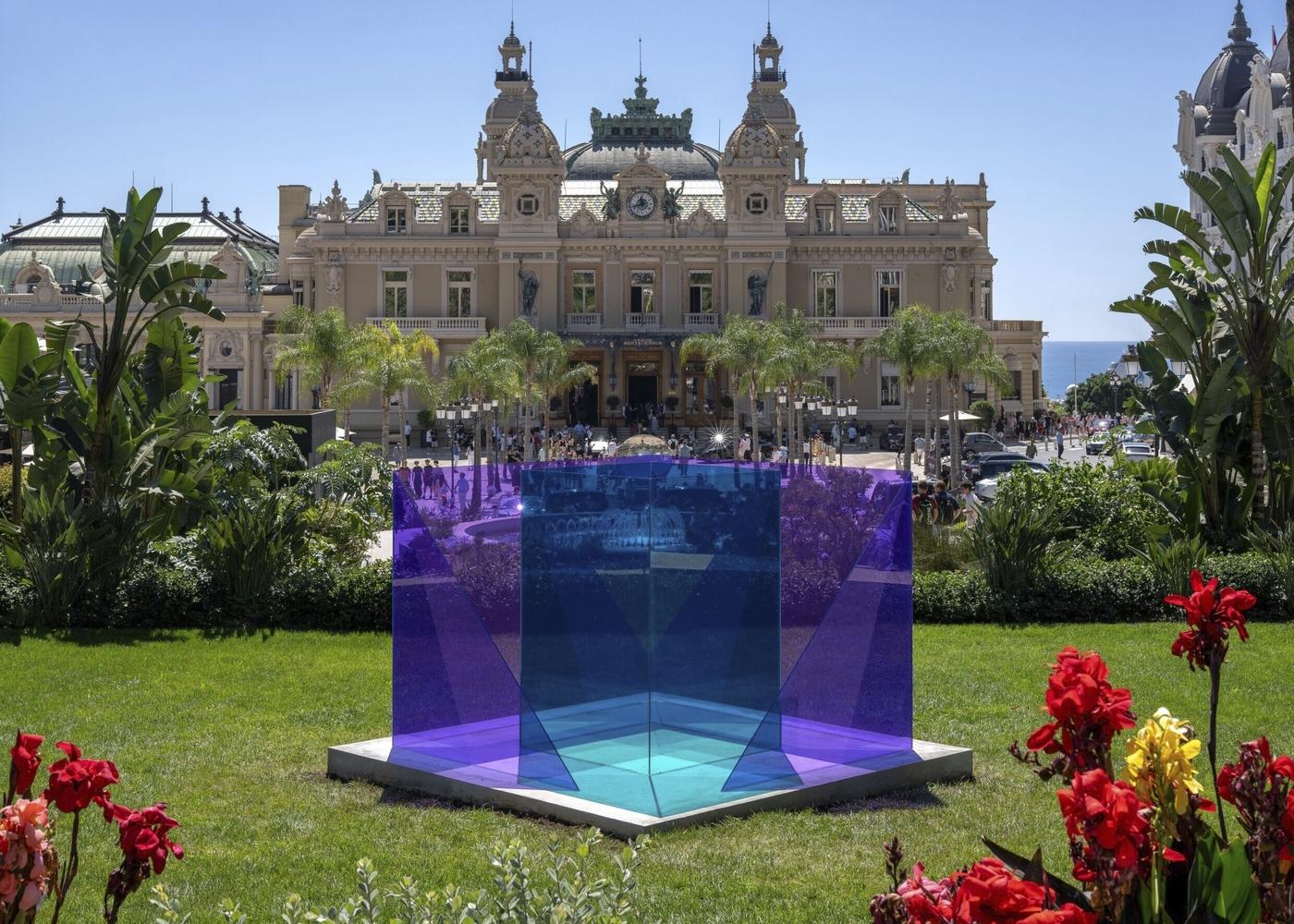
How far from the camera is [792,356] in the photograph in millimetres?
44344

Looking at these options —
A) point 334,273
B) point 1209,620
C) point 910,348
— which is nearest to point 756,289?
point 334,273

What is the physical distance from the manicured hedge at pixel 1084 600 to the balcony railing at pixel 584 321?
146ft

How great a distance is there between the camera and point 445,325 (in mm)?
60219

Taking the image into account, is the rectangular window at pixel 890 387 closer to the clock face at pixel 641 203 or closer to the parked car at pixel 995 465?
the clock face at pixel 641 203

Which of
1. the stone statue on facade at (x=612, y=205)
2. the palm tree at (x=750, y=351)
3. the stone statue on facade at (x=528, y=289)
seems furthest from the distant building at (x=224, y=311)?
the palm tree at (x=750, y=351)

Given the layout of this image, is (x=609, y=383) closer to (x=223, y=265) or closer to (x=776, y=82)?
(x=223, y=265)

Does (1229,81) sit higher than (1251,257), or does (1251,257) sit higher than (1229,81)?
(1229,81)

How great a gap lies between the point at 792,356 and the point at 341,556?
86.8 feet

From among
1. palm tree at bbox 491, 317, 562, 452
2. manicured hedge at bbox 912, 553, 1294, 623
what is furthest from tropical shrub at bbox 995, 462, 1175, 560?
palm tree at bbox 491, 317, 562, 452

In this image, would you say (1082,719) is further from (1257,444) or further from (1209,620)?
(1257,444)

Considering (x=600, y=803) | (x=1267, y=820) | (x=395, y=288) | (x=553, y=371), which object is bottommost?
(x=600, y=803)

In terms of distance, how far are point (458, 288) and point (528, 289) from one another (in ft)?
9.65

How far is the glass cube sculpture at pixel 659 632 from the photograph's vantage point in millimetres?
9555

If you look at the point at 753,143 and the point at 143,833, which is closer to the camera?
the point at 143,833
